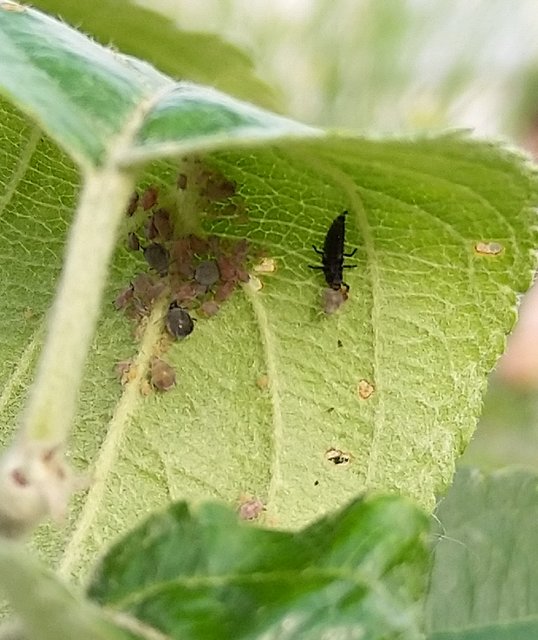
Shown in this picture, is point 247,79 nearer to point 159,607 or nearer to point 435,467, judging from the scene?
point 435,467

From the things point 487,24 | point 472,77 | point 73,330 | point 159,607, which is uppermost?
point 487,24

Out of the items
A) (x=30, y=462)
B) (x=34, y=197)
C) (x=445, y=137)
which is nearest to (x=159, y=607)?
(x=30, y=462)

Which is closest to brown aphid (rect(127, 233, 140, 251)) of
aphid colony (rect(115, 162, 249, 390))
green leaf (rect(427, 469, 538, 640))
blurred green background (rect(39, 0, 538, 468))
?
aphid colony (rect(115, 162, 249, 390))

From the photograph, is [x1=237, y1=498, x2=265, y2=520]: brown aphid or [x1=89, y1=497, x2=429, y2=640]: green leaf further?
[x1=237, y1=498, x2=265, y2=520]: brown aphid

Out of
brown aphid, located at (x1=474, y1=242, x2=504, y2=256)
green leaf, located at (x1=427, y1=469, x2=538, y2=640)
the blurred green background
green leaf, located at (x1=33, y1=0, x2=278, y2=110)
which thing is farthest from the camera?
the blurred green background

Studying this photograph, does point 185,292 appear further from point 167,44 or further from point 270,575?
point 167,44

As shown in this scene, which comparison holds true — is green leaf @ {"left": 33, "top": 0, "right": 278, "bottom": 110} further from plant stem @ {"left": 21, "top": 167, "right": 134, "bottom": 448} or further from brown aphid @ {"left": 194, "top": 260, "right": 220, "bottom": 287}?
plant stem @ {"left": 21, "top": 167, "right": 134, "bottom": 448}
